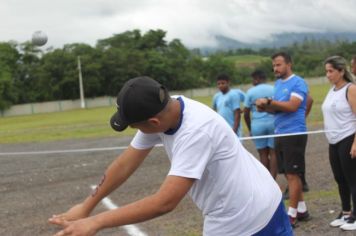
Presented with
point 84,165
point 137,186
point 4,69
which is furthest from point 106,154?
point 4,69

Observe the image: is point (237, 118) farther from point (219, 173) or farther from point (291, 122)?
point (219, 173)

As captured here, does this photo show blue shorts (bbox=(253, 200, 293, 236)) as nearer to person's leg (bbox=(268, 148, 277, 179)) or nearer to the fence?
person's leg (bbox=(268, 148, 277, 179))

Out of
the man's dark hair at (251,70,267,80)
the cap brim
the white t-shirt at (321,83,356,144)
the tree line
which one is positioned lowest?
the tree line

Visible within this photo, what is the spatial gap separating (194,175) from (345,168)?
383cm

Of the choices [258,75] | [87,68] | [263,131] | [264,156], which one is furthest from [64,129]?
[87,68]

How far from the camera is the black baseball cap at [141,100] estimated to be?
236 cm

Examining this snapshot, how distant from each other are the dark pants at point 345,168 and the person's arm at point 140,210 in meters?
3.75

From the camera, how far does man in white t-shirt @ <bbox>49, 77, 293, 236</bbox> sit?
2.36 meters

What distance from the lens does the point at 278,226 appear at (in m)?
→ 2.77

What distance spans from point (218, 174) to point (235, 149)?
15 cm

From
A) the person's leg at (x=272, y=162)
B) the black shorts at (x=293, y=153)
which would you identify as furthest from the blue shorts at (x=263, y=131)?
the black shorts at (x=293, y=153)

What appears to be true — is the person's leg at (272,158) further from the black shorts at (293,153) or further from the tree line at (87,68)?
the tree line at (87,68)

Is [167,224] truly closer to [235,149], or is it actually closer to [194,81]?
[235,149]

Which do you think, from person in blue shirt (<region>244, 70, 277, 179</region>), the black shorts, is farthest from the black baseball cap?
person in blue shirt (<region>244, 70, 277, 179</region>)
